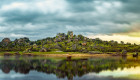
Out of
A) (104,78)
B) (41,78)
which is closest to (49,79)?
(41,78)

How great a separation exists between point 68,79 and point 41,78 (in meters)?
9.29

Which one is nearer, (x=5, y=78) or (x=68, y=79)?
(x=68, y=79)

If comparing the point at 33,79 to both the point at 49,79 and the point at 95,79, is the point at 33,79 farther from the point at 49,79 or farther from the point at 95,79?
the point at 95,79

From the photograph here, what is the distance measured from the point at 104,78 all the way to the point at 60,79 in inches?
559

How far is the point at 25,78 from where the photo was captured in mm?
49750

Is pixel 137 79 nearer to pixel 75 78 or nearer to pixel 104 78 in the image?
pixel 104 78

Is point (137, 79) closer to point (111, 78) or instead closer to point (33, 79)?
point (111, 78)

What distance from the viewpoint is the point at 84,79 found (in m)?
47.4

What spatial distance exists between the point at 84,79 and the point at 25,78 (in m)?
19.3

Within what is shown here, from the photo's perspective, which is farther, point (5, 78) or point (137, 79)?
point (5, 78)

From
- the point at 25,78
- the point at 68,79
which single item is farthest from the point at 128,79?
the point at 25,78

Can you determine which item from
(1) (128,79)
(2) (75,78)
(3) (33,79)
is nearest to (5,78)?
(3) (33,79)

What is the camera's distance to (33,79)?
159 ft

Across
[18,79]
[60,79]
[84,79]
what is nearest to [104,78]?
[84,79]
